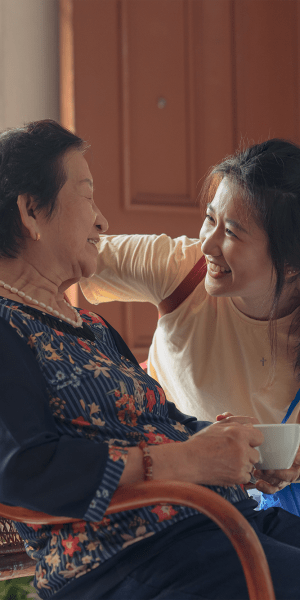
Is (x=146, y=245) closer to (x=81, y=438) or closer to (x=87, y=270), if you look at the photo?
(x=87, y=270)

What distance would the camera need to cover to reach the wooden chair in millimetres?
730

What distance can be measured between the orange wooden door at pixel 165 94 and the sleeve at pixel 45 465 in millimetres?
1371

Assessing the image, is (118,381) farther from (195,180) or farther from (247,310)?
(195,180)

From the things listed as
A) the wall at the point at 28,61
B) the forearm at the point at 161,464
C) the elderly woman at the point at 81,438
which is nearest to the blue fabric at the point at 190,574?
the elderly woman at the point at 81,438

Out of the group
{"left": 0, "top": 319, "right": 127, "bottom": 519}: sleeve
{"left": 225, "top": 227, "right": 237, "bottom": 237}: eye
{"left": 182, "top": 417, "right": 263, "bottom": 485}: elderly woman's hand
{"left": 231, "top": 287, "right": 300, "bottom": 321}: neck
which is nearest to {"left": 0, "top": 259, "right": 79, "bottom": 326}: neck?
{"left": 0, "top": 319, "right": 127, "bottom": 519}: sleeve

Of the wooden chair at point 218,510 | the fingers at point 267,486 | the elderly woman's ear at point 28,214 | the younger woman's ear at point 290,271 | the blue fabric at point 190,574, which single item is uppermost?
the elderly woman's ear at point 28,214

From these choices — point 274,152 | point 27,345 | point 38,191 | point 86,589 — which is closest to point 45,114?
point 274,152

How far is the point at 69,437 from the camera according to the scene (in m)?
0.82

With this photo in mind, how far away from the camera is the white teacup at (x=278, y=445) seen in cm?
90

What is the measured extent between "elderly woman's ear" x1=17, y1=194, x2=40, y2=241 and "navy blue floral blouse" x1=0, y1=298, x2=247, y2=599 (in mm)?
137

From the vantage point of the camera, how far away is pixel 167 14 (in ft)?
7.89

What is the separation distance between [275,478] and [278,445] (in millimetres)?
209

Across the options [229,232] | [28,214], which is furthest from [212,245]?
[28,214]

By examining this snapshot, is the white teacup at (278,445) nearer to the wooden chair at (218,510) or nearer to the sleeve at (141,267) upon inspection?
the wooden chair at (218,510)
